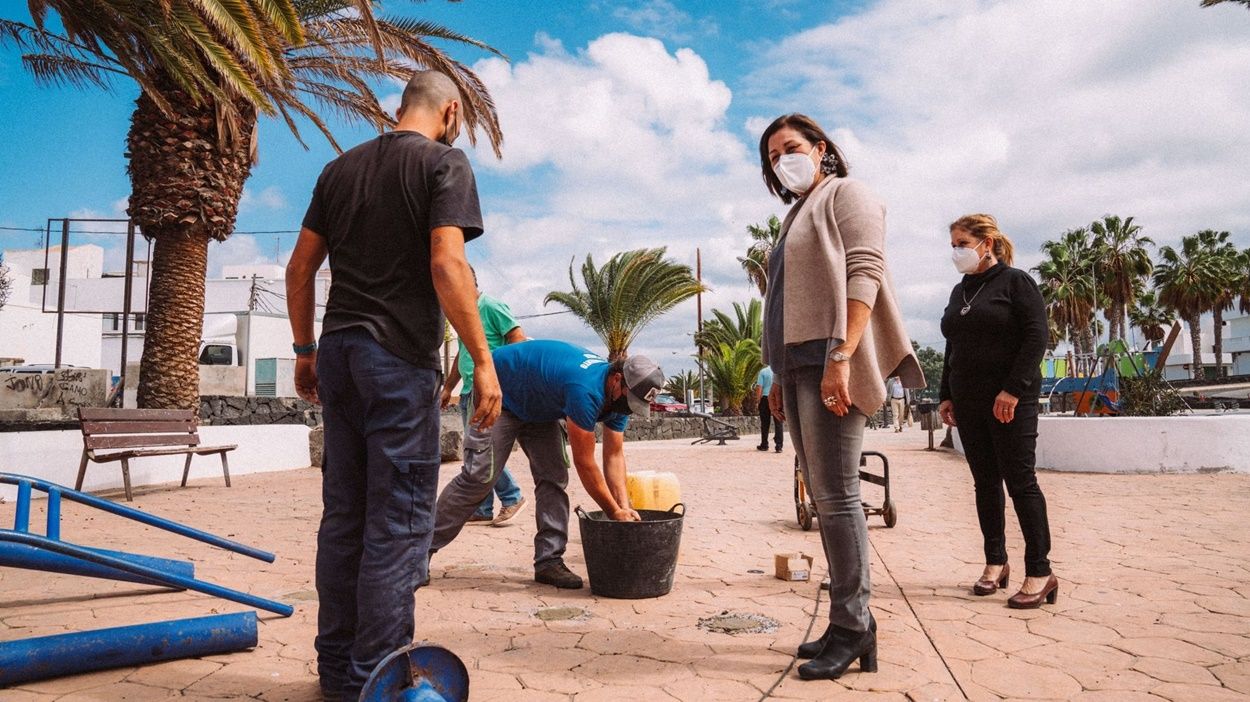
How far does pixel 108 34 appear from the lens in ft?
29.1

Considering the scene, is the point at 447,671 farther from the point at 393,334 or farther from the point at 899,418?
the point at 899,418

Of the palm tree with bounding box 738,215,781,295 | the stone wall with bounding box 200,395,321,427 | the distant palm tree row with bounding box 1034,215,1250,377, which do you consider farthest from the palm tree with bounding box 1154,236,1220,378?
the stone wall with bounding box 200,395,321,427

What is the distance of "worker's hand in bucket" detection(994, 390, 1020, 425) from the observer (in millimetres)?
3666

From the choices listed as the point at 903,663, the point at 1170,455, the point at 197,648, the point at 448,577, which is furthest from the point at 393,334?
the point at 1170,455

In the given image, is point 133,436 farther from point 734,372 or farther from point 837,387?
point 734,372

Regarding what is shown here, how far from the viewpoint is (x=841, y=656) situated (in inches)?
110

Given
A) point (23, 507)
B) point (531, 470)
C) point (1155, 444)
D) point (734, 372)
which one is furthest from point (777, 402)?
point (734, 372)

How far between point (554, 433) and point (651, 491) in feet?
3.84

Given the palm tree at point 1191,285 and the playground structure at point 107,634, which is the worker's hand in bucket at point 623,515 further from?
the palm tree at point 1191,285

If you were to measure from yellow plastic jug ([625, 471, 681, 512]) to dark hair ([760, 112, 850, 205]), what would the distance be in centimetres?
250

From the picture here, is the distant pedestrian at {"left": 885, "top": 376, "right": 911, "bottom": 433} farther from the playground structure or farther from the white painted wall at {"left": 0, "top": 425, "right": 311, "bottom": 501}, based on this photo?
the playground structure

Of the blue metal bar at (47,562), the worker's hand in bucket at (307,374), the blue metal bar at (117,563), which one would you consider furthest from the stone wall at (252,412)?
the worker's hand in bucket at (307,374)

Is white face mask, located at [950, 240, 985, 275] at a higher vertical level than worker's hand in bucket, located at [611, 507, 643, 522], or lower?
higher

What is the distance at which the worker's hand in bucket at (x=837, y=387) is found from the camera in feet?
8.98
